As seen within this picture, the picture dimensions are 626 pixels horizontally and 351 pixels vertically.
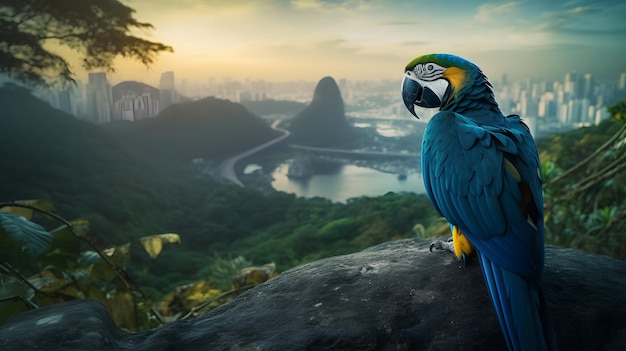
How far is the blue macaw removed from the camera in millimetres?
1097

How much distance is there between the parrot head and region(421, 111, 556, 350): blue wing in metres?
0.22

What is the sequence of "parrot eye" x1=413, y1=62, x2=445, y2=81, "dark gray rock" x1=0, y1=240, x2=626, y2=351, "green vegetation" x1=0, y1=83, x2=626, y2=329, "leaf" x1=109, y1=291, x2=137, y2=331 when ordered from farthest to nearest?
1. "green vegetation" x1=0, y1=83, x2=626, y2=329
2. "leaf" x1=109, y1=291, x2=137, y2=331
3. "parrot eye" x1=413, y1=62, x2=445, y2=81
4. "dark gray rock" x1=0, y1=240, x2=626, y2=351

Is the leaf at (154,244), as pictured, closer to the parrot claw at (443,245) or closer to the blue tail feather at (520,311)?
the parrot claw at (443,245)

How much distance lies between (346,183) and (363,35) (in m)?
1.83

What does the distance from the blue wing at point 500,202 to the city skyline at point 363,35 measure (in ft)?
13.0

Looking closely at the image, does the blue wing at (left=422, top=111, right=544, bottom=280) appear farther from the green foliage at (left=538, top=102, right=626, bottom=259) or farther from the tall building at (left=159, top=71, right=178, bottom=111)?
the tall building at (left=159, top=71, right=178, bottom=111)

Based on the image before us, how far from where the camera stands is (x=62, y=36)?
14.1 feet

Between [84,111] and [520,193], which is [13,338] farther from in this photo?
[84,111]

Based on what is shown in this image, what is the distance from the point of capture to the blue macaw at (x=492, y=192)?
3.60ft

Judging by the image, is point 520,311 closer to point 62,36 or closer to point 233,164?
point 233,164

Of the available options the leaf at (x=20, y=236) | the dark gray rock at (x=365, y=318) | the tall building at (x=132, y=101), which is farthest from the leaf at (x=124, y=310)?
the tall building at (x=132, y=101)

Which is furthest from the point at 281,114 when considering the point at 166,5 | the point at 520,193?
the point at 520,193

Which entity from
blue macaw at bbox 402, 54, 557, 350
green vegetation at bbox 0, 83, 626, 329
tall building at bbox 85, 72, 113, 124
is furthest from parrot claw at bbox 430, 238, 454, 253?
tall building at bbox 85, 72, 113, 124

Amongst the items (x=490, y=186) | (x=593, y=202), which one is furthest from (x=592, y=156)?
(x=490, y=186)
